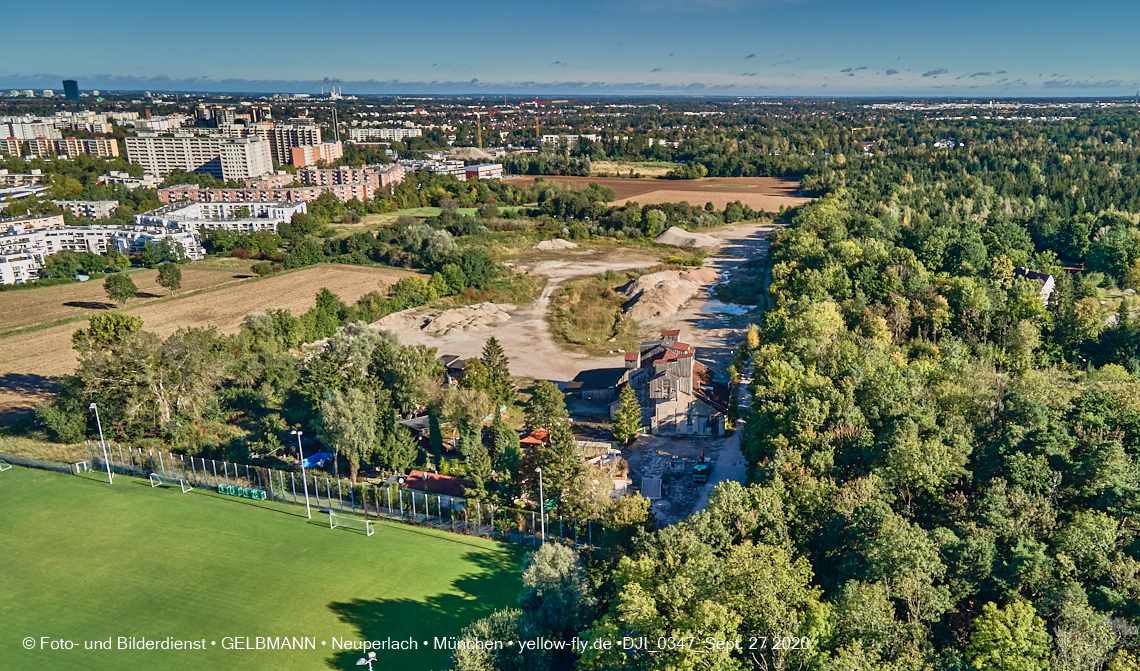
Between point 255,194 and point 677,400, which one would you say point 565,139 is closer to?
point 255,194

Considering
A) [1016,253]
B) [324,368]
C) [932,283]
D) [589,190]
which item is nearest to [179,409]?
[324,368]

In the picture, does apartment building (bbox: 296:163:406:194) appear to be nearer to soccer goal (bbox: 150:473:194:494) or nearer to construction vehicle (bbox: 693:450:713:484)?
soccer goal (bbox: 150:473:194:494)

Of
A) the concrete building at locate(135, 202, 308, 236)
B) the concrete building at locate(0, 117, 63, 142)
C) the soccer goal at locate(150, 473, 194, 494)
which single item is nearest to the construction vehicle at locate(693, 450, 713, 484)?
the soccer goal at locate(150, 473, 194, 494)

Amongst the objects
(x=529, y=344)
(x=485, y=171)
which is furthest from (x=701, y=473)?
(x=485, y=171)

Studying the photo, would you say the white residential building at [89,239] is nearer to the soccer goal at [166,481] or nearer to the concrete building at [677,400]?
the soccer goal at [166,481]

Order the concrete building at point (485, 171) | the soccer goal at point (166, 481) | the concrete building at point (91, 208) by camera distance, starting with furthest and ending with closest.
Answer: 1. the concrete building at point (485, 171)
2. the concrete building at point (91, 208)
3. the soccer goal at point (166, 481)

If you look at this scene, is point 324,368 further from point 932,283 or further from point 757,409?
point 932,283

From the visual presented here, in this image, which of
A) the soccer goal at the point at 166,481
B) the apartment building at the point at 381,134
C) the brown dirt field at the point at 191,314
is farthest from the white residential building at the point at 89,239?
the apartment building at the point at 381,134
